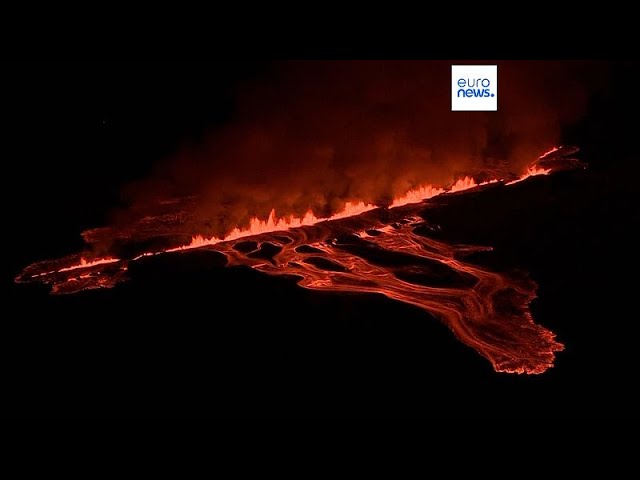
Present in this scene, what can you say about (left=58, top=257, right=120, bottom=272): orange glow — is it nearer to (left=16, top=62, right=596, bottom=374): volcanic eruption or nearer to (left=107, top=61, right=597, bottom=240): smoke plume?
(left=16, top=62, right=596, bottom=374): volcanic eruption

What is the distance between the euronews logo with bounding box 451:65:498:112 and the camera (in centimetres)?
319

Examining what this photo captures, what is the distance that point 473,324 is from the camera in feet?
7.94

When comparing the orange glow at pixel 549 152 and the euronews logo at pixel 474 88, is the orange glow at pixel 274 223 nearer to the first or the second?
the euronews logo at pixel 474 88

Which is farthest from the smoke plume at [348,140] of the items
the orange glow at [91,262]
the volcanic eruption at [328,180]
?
the orange glow at [91,262]

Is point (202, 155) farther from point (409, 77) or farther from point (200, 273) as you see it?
point (409, 77)

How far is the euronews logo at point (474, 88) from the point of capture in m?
3.19

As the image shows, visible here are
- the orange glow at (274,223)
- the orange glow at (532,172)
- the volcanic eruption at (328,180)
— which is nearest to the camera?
the volcanic eruption at (328,180)

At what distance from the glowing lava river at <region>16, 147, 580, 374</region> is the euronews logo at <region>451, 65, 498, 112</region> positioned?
0.40 metres

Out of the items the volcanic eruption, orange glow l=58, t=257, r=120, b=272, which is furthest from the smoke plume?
orange glow l=58, t=257, r=120, b=272

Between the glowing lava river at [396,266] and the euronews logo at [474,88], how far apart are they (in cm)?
40

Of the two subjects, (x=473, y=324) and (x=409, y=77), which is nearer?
(x=473, y=324)

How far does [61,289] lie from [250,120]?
4.31 feet

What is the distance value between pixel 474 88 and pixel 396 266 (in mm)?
1136

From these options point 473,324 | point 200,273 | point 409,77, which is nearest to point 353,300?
point 473,324
